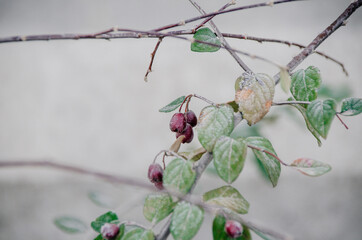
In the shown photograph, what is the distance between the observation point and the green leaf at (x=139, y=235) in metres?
0.30

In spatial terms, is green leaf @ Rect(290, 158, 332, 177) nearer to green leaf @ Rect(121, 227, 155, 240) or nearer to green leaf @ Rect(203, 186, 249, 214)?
green leaf @ Rect(203, 186, 249, 214)

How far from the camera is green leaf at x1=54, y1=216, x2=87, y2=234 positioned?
0.48m

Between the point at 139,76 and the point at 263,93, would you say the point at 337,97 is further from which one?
the point at 139,76

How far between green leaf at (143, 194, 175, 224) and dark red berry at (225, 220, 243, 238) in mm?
62

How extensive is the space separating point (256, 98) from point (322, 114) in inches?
2.7

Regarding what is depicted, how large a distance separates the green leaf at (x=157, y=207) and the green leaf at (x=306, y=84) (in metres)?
0.20

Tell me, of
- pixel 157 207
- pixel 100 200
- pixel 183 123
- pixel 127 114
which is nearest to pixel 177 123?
pixel 183 123

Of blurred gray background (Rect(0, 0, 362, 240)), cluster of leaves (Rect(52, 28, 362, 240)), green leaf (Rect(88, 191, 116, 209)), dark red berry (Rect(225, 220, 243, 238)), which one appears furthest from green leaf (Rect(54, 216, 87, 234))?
A: blurred gray background (Rect(0, 0, 362, 240))

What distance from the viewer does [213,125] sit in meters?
0.31

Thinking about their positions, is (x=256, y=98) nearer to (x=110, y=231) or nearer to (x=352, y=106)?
(x=352, y=106)

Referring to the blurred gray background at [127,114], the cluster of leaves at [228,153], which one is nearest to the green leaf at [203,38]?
the cluster of leaves at [228,153]

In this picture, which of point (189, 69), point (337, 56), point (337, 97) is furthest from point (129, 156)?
point (337, 56)

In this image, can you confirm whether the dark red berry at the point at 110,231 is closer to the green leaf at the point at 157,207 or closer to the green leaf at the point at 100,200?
the green leaf at the point at 157,207

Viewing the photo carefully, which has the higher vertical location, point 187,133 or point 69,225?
point 187,133
